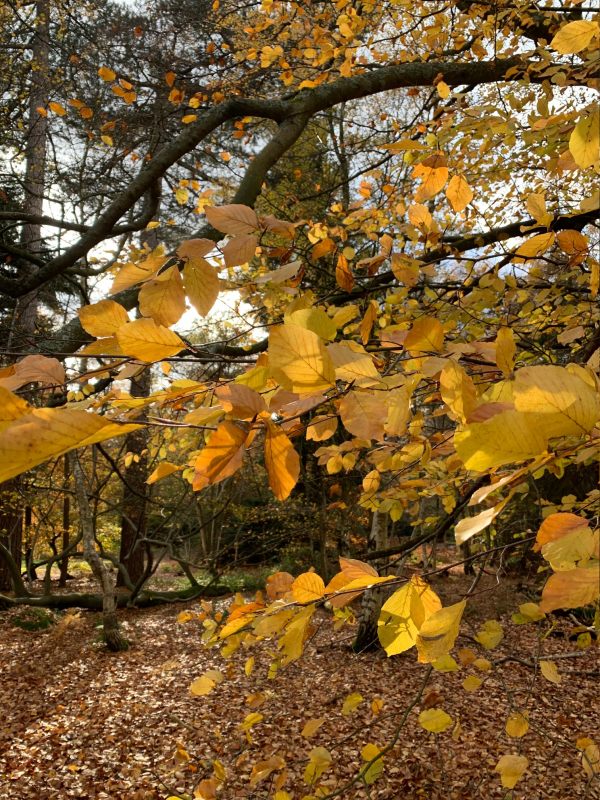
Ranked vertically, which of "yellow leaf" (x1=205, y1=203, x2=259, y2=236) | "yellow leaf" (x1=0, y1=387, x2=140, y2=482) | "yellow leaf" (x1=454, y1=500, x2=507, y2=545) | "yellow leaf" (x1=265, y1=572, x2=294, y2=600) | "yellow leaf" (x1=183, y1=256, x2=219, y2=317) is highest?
"yellow leaf" (x1=205, y1=203, x2=259, y2=236)

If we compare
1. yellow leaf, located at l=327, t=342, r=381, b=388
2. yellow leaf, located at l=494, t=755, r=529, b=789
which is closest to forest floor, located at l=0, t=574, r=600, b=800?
yellow leaf, located at l=494, t=755, r=529, b=789

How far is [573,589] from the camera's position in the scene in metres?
0.38

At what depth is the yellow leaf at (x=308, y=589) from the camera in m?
0.68

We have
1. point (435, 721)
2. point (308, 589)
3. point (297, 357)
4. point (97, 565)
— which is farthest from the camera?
point (97, 565)

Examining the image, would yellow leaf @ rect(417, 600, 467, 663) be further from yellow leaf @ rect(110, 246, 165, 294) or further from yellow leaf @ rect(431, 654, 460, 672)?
yellow leaf @ rect(110, 246, 165, 294)

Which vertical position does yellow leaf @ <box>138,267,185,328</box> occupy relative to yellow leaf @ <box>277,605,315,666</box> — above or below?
above

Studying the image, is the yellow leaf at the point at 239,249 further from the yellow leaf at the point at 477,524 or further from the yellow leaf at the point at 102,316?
the yellow leaf at the point at 477,524

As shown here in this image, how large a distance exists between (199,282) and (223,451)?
0.28m

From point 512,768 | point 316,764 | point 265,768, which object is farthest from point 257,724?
point 512,768

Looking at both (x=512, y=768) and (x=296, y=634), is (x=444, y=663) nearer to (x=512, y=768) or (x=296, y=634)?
(x=296, y=634)

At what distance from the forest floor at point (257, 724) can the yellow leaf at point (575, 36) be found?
7.73 feet

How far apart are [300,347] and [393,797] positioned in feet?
13.4

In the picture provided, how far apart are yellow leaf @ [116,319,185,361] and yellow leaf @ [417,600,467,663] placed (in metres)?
0.41

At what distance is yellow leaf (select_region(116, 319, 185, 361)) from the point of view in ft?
1.77
